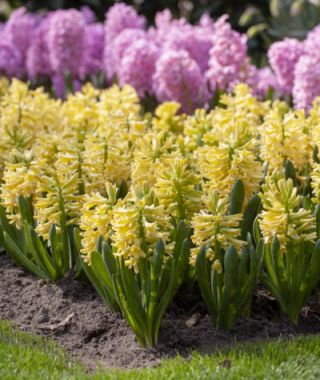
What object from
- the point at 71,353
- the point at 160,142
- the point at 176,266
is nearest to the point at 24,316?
the point at 71,353

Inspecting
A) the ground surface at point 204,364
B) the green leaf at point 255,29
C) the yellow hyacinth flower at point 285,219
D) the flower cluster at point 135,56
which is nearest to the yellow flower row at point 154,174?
the yellow hyacinth flower at point 285,219

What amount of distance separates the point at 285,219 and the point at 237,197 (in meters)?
0.39

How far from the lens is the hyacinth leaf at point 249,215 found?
3.87m

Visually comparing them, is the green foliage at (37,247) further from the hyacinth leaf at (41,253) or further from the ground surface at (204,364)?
the ground surface at (204,364)

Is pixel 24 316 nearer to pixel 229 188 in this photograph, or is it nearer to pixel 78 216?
pixel 78 216

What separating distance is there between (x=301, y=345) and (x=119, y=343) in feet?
2.62

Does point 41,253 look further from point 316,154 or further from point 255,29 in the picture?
point 255,29

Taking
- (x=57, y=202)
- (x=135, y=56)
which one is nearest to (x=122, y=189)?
(x=57, y=202)

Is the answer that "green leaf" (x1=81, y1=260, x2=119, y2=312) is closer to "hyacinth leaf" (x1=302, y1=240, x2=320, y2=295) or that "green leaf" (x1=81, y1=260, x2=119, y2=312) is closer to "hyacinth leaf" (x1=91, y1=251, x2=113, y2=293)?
"hyacinth leaf" (x1=91, y1=251, x2=113, y2=293)

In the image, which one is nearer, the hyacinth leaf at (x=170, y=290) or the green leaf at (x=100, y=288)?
the hyacinth leaf at (x=170, y=290)

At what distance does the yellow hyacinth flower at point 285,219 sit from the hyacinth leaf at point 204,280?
0.30 m

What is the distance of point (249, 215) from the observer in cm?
389

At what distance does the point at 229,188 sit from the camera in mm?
3859

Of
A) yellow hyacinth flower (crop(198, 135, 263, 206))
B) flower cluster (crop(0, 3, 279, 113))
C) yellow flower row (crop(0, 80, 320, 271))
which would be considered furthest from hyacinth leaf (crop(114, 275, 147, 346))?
flower cluster (crop(0, 3, 279, 113))
